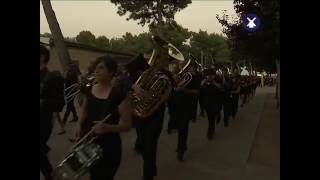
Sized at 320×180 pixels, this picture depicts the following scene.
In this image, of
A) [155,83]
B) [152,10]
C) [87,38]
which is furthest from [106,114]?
[87,38]

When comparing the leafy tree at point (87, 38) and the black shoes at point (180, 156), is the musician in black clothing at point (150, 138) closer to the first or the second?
the black shoes at point (180, 156)

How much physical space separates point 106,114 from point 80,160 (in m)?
0.44

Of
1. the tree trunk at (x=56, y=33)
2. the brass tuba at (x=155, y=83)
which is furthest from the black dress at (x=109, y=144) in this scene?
the tree trunk at (x=56, y=33)

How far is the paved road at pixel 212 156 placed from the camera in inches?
311

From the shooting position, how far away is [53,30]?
1844cm

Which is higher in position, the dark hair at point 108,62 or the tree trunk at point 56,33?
the tree trunk at point 56,33

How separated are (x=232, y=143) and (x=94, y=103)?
664 cm

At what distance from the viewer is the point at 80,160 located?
15.7ft

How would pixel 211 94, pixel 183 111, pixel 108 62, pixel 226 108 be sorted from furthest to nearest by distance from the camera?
pixel 226 108 → pixel 211 94 → pixel 183 111 → pixel 108 62

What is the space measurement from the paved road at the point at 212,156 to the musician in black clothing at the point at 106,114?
2.38m

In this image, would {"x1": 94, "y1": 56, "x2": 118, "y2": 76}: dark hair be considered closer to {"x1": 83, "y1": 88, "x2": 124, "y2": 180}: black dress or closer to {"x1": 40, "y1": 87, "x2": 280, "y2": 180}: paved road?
{"x1": 83, "y1": 88, "x2": 124, "y2": 180}: black dress

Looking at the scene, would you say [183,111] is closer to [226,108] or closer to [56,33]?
[226,108]
